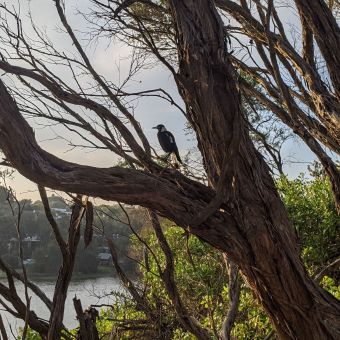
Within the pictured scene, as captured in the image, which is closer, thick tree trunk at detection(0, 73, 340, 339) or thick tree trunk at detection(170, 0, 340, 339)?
thick tree trunk at detection(0, 73, 340, 339)

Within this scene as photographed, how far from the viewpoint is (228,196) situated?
152 cm

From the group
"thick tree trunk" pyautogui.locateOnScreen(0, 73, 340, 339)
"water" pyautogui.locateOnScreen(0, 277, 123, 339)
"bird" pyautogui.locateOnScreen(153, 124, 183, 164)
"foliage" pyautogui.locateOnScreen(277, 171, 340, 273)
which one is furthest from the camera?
"foliage" pyautogui.locateOnScreen(277, 171, 340, 273)

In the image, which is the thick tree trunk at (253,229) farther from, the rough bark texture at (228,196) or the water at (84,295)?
the water at (84,295)

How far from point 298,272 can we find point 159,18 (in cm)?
323

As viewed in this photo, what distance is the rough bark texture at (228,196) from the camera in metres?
1.46

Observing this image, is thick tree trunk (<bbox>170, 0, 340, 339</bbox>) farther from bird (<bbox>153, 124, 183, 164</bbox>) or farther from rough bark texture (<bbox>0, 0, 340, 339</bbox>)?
bird (<bbox>153, 124, 183, 164</bbox>)

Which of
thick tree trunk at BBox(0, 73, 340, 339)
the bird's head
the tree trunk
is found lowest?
thick tree trunk at BBox(0, 73, 340, 339)

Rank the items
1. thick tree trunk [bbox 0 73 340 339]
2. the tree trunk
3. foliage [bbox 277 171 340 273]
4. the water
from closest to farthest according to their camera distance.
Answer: thick tree trunk [bbox 0 73 340 339]
the tree trunk
the water
foliage [bbox 277 171 340 273]

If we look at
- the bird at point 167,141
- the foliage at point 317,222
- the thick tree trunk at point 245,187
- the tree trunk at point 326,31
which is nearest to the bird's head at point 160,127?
the bird at point 167,141

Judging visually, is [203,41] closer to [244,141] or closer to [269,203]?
[244,141]

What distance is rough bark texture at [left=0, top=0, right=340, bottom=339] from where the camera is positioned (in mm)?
1464

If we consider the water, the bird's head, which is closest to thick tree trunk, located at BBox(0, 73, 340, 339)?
the water

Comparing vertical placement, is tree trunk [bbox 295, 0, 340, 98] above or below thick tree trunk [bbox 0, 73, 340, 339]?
above

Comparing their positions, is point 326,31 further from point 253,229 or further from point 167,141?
point 167,141
